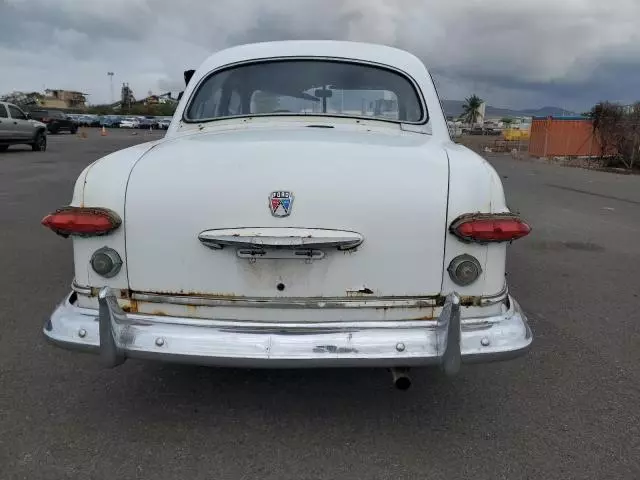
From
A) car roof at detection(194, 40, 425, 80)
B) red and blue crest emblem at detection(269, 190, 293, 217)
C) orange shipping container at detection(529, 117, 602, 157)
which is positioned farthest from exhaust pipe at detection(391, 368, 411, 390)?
orange shipping container at detection(529, 117, 602, 157)

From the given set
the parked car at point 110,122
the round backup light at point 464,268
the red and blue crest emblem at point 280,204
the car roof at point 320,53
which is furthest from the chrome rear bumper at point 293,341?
the parked car at point 110,122

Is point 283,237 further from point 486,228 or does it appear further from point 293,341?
point 486,228

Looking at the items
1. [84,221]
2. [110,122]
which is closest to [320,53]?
[84,221]

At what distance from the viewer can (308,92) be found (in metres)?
3.89

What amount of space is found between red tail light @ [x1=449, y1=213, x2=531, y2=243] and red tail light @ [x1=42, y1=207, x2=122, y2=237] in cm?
151

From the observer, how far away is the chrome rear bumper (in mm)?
2398

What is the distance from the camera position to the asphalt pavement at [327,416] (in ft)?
8.40

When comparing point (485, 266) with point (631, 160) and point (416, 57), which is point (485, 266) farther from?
point (631, 160)

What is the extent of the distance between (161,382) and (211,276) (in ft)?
3.72

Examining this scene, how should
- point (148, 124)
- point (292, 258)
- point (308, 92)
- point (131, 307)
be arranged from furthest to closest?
point (148, 124) → point (308, 92) → point (131, 307) → point (292, 258)

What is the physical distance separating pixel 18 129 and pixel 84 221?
20.7 meters

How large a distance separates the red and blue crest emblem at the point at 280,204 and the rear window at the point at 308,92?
1555 mm

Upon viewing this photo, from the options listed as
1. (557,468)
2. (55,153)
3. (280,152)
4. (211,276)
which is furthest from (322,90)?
(55,153)

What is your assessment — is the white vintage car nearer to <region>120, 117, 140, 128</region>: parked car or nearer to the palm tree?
<region>120, 117, 140, 128</region>: parked car
